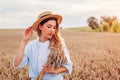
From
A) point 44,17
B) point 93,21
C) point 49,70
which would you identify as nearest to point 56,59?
point 49,70

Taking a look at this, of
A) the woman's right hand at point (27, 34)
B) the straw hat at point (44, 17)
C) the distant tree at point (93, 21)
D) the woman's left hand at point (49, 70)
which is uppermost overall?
the straw hat at point (44, 17)

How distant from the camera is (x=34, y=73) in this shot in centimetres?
401

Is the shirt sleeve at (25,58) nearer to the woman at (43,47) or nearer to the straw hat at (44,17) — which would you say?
the woman at (43,47)

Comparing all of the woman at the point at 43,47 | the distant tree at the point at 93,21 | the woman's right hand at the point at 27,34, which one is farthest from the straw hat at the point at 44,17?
the distant tree at the point at 93,21

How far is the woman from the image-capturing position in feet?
12.8

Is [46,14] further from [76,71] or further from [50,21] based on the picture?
[76,71]

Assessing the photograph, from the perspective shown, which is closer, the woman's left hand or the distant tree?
the woman's left hand

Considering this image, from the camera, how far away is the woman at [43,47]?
3.91 meters

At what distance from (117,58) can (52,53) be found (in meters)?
4.18

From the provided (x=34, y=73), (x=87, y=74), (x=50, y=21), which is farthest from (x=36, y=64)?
(x=87, y=74)

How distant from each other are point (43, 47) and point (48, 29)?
0.52 feet

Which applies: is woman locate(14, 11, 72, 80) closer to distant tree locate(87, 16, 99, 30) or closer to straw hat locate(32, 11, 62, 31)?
straw hat locate(32, 11, 62, 31)

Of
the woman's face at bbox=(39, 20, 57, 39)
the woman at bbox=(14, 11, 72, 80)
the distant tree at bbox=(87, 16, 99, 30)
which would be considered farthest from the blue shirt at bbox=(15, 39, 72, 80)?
the distant tree at bbox=(87, 16, 99, 30)

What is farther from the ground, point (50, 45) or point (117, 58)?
point (50, 45)
